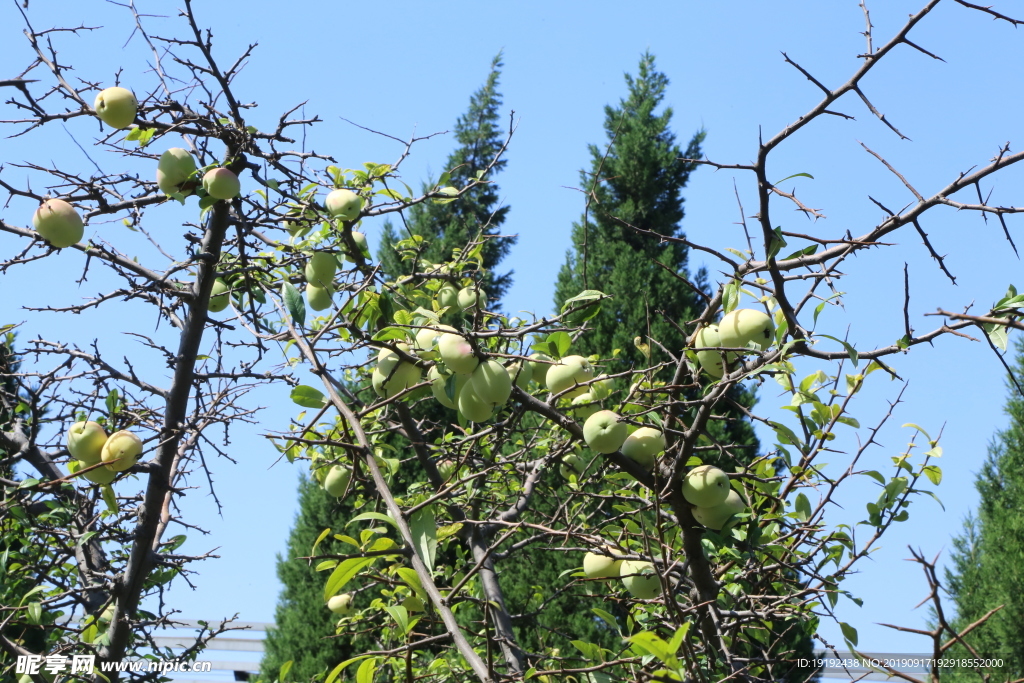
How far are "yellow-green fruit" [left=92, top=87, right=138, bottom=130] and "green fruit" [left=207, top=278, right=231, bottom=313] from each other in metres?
0.69

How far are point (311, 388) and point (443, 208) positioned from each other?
331 inches

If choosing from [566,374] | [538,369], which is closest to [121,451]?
[538,369]

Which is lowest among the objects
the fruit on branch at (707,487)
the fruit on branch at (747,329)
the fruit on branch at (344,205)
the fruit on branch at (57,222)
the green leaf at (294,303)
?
the fruit on branch at (707,487)

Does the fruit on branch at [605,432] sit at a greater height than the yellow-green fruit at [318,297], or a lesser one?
lesser

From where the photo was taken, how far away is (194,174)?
2.71m

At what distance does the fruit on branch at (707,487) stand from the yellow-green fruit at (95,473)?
6.62 feet

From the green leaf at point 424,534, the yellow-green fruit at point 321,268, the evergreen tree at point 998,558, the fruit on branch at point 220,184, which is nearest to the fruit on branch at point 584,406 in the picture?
the green leaf at point 424,534

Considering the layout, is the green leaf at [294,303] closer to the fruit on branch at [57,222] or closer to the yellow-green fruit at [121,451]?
the yellow-green fruit at [121,451]

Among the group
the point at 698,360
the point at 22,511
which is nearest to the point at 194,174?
the point at 22,511

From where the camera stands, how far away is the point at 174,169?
109 inches

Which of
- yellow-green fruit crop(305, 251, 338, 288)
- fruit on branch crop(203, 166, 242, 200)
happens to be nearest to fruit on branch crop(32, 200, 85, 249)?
fruit on branch crop(203, 166, 242, 200)

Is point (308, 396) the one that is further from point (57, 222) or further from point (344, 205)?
point (57, 222)

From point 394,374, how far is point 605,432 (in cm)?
66

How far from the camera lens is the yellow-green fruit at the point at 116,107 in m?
2.78
